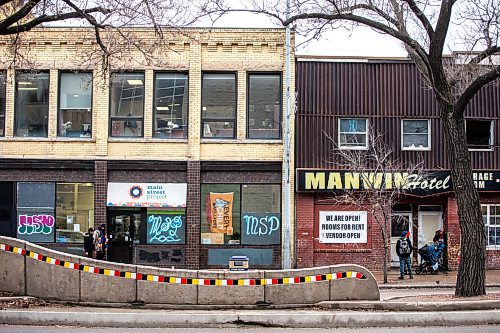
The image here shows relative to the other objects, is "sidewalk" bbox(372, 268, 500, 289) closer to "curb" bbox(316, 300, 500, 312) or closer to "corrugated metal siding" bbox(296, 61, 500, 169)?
"corrugated metal siding" bbox(296, 61, 500, 169)

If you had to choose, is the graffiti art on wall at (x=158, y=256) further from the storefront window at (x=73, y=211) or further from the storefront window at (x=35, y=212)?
the storefront window at (x=35, y=212)

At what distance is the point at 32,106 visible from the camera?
27266 millimetres

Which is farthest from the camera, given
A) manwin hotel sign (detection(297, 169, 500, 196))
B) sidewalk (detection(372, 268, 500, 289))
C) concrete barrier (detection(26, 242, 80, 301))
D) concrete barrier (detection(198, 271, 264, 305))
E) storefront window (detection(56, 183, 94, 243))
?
storefront window (detection(56, 183, 94, 243))

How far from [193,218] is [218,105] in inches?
170

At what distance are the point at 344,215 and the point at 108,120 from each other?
9.40m

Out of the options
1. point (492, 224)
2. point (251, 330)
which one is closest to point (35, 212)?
point (251, 330)

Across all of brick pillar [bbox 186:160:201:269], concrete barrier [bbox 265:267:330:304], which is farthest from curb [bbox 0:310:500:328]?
brick pillar [bbox 186:160:201:269]

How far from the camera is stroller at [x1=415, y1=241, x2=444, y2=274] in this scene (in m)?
25.4

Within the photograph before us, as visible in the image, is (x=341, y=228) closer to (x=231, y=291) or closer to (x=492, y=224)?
(x=492, y=224)

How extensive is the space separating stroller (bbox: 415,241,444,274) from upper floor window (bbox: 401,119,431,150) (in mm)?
3864

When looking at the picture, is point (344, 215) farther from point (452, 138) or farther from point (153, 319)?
point (153, 319)

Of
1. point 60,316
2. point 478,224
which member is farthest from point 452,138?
point 60,316

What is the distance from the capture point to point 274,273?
605 inches

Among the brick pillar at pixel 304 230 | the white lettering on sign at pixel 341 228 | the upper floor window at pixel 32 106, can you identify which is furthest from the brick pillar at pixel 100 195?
the white lettering on sign at pixel 341 228
